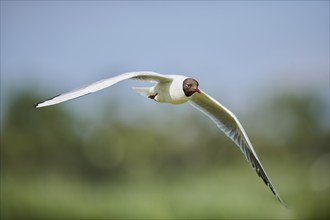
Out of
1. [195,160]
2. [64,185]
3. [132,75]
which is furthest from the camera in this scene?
[195,160]

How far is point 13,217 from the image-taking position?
778 centimetres

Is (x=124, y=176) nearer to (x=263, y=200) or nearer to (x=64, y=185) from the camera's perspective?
(x=64, y=185)

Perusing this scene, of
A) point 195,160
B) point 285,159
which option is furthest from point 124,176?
point 285,159

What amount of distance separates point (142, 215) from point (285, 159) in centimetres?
320

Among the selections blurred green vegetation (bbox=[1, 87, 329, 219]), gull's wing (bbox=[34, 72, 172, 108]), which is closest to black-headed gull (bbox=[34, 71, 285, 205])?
gull's wing (bbox=[34, 72, 172, 108])

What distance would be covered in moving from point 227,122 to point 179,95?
601 millimetres

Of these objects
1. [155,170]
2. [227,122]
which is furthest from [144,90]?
[155,170]

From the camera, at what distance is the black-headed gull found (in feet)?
7.89

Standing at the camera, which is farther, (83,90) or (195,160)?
(195,160)

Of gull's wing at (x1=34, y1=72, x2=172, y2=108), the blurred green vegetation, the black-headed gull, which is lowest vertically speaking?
the blurred green vegetation

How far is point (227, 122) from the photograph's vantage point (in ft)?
10.9

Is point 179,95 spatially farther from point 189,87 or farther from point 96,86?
point 96,86

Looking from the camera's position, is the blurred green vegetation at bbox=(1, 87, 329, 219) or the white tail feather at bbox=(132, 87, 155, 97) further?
the blurred green vegetation at bbox=(1, 87, 329, 219)

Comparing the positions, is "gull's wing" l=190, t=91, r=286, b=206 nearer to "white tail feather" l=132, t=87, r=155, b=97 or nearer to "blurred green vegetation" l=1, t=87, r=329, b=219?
"white tail feather" l=132, t=87, r=155, b=97
